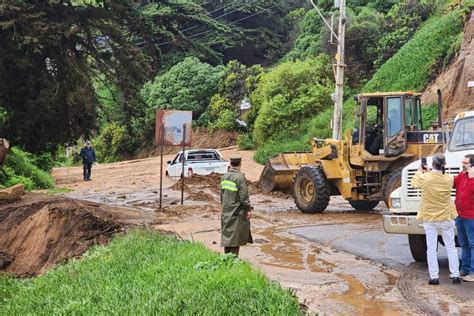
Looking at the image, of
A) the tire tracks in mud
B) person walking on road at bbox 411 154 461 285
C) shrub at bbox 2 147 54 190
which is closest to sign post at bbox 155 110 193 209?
the tire tracks in mud

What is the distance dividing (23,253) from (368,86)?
26916mm

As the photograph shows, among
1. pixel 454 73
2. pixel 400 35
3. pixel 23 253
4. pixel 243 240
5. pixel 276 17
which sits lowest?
pixel 23 253

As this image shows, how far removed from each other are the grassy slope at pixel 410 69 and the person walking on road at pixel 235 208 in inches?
1044

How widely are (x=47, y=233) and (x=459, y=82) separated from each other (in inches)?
828

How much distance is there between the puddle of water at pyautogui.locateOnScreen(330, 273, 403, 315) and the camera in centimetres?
802

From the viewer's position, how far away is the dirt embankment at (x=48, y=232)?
Result: 15648 mm

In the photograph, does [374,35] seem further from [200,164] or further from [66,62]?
[66,62]

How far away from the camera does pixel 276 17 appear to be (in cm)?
6397

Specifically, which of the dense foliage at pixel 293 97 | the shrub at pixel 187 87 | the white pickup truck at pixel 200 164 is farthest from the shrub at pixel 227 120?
the white pickup truck at pixel 200 164

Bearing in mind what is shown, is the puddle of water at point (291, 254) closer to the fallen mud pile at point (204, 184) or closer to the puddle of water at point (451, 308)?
the puddle of water at point (451, 308)

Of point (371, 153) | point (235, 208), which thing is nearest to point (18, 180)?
point (371, 153)

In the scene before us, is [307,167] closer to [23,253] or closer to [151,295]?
[23,253]

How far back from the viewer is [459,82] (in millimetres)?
30922

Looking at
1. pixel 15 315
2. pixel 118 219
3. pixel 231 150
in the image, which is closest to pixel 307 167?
pixel 118 219
